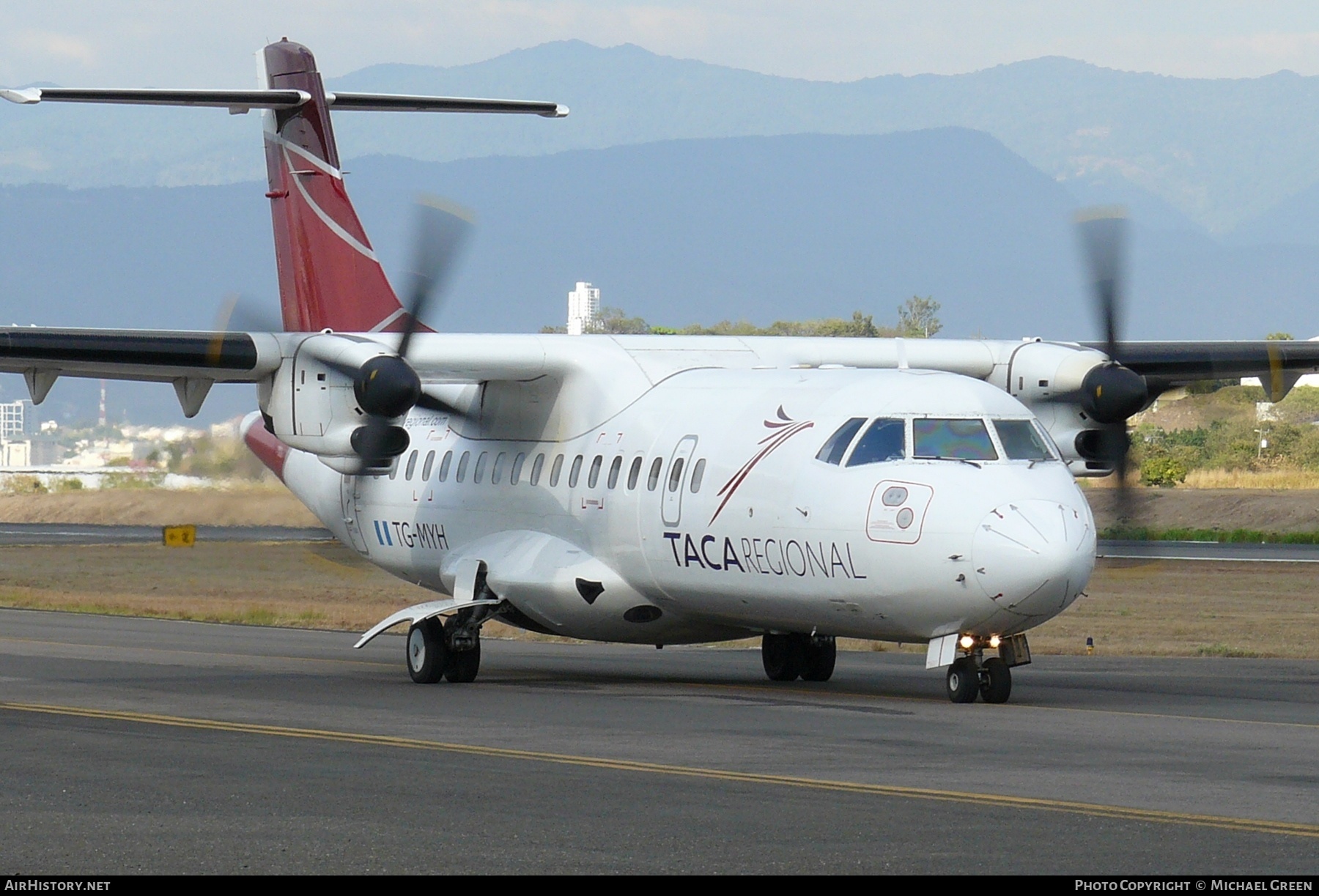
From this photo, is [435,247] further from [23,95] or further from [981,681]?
[981,681]

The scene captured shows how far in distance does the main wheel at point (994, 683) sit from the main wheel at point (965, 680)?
0.05 metres

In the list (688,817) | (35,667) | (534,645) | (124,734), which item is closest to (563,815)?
(688,817)

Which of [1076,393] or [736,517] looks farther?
[1076,393]

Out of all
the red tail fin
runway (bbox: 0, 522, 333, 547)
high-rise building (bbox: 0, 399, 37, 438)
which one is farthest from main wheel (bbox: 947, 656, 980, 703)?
high-rise building (bbox: 0, 399, 37, 438)

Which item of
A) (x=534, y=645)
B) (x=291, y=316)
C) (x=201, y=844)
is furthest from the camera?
(x=534, y=645)

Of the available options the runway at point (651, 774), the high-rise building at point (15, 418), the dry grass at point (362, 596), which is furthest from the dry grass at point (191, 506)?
the high-rise building at point (15, 418)

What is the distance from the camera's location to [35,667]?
19.7 metres

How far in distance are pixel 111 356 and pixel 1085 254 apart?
9.12 metres

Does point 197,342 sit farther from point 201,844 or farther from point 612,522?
point 201,844

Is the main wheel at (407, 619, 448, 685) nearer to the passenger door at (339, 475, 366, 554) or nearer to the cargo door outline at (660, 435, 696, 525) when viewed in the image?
the cargo door outline at (660, 435, 696, 525)

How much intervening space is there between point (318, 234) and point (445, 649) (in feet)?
19.5

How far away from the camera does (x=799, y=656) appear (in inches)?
730

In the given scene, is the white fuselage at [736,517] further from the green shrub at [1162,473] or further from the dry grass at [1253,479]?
the dry grass at [1253,479]

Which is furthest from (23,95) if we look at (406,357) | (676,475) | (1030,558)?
(1030,558)
